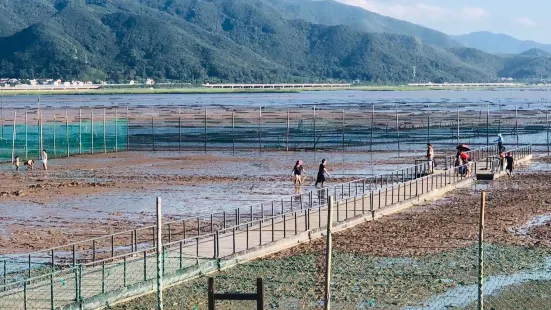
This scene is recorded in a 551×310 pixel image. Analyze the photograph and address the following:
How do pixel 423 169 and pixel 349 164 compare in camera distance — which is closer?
pixel 423 169

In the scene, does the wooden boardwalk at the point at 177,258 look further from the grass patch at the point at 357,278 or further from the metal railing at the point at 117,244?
the grass patch at the point at 357,278

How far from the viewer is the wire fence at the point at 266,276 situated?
22.2m

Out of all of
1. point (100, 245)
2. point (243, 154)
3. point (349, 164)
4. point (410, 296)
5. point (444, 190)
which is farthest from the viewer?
point (243, 154)

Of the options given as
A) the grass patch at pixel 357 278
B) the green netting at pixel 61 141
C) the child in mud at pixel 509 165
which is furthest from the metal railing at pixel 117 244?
the green netting at pixel 61 141

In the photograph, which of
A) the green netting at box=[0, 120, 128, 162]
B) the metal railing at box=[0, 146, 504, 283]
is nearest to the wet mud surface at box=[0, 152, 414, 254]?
the metal railing at box=[0, 146, 504, 283]

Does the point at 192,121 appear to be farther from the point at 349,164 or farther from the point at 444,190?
the point at 444,190

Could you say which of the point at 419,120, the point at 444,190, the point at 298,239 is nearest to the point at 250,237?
the point at 298,239

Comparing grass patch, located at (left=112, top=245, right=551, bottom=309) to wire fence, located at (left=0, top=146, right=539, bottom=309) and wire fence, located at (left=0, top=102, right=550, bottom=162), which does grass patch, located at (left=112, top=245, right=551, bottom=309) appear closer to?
wire fence, located at (left=0, top=146, right=539, bottom=309)

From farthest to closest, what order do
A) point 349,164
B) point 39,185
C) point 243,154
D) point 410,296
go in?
point 243,154
point 349,164
point 39,185
point 410,296

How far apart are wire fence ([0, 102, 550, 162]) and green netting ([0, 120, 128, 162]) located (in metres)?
0.07

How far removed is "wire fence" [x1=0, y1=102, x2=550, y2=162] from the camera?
246ft

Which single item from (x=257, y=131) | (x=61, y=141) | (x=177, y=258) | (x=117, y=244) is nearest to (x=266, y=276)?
(x=177, y=258)

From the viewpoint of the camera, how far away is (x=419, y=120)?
351ft

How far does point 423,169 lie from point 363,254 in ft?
77.1
